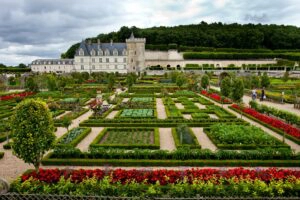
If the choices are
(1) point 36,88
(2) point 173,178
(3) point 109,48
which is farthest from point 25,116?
(3) point 109,48

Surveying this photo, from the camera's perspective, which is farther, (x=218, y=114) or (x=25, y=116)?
(x=218, y=114)

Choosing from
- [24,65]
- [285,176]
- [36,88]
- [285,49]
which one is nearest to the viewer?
[285,176]

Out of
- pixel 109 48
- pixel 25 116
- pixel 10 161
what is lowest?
pixel 10 161

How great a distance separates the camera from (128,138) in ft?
51.8

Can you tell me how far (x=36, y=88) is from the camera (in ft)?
124

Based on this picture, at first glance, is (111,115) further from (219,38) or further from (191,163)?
(219,38)

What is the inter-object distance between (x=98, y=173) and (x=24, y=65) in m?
109

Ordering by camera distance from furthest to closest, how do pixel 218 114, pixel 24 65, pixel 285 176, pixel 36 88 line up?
pixel 24 65 < pixel 36 88 < pixel 218 114 < pixel 285 176

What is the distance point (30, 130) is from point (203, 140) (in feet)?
30.1

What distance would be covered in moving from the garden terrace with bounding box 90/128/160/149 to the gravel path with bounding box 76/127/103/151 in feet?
1.42

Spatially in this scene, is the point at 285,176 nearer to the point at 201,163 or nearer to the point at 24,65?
the point at 201,163

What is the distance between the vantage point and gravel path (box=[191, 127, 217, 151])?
1419 cm

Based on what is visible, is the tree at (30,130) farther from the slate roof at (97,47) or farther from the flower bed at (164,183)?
the slate roof at (97,47)

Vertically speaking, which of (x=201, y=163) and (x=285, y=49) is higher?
(x=285, y=49)
